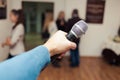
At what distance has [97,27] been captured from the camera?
19.7 ft

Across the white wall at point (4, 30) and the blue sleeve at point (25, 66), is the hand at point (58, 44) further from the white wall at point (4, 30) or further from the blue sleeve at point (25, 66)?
the white wall at point (4, 30)

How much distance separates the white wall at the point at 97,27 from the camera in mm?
5863

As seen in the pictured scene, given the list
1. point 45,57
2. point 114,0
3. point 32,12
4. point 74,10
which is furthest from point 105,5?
point 45,57

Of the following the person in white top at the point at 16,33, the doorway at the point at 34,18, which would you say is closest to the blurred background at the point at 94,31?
the person in white top at the point at 16,33

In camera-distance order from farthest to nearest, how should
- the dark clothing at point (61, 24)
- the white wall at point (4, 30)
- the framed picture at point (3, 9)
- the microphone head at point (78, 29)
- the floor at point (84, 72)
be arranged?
the dark clothing at point (61, 24) → the white wall at point (4, 30) → the framed picture at point (3, 9) → the floor at point (84, 72) → the microphone head at point (78, 29)

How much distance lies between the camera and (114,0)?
584 centimetres

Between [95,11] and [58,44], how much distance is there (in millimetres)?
5546

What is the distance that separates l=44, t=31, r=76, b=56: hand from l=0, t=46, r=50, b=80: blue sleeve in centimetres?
4

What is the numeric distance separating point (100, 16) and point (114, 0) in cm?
63

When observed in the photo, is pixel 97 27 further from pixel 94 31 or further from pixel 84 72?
pixel 84 72

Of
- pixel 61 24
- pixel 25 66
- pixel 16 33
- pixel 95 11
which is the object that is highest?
pixel 25 66

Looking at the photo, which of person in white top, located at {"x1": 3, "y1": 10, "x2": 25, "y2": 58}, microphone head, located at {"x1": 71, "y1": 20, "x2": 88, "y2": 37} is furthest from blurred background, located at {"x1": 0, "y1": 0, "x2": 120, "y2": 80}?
microphone head, located at {"x1": 71, "y1": 20, "x2": 88, "y2": 37}

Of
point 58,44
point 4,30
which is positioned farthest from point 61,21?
point 58,44

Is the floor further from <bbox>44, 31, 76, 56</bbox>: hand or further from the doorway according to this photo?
<bbox>44, 31, 76, 56</bbox>: hand
